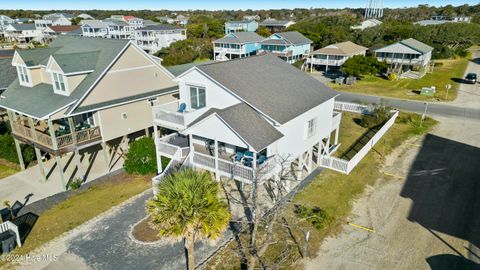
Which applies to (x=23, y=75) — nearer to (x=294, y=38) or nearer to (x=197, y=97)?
(x=197, y=97)

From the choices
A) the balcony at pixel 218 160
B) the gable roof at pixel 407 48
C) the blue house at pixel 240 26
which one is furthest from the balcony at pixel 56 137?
the blue house at pixel 240 26

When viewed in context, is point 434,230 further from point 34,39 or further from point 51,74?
point 34,39

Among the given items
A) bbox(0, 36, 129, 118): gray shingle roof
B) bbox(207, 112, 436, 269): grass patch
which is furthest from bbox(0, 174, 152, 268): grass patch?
bbox(207, 112, 436, 269): grass patch

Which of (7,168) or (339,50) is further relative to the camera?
(339,50)

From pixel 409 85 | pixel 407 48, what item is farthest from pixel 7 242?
pixel 407 48

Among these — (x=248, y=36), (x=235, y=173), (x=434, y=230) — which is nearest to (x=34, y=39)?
(x=248, y=36)

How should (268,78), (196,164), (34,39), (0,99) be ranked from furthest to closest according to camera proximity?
(34,39) < (0,99) < (268,78) < (196,164)
